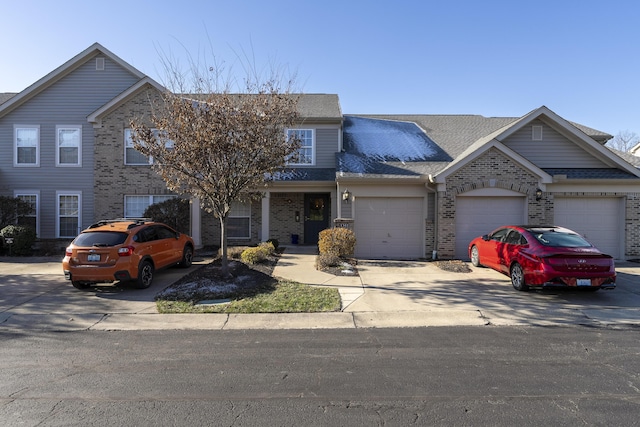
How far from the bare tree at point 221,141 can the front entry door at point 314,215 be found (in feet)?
24.0

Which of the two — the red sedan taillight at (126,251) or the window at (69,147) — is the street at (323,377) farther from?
the window at (69,147)

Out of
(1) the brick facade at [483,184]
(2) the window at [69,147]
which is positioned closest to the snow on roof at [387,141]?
(1) the brick facade at [483,184]

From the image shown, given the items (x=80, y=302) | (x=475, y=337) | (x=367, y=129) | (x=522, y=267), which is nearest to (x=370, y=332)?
(x=475, y=337)

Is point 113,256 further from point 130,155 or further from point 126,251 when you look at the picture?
point 130,155

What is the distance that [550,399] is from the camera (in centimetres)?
378

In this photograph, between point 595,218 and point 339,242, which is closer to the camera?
point 339,242

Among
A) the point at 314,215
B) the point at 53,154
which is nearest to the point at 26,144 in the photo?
the point at 53,154

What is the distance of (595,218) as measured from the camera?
13.2m

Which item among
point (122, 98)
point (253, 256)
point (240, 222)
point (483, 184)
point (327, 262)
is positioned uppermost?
point (122, 98)

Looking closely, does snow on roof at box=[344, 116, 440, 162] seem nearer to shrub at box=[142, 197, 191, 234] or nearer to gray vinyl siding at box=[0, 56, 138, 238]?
shrub at box=[142, 197, 191, 234]

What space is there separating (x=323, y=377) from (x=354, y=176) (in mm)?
9284

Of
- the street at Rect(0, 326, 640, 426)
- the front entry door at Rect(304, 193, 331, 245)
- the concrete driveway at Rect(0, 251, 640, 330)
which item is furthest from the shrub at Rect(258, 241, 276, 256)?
→ the street at Rect(0, 326, 640, 426)

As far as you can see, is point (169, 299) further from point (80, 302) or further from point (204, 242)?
point (204, 242)

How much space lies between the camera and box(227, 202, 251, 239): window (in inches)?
633
